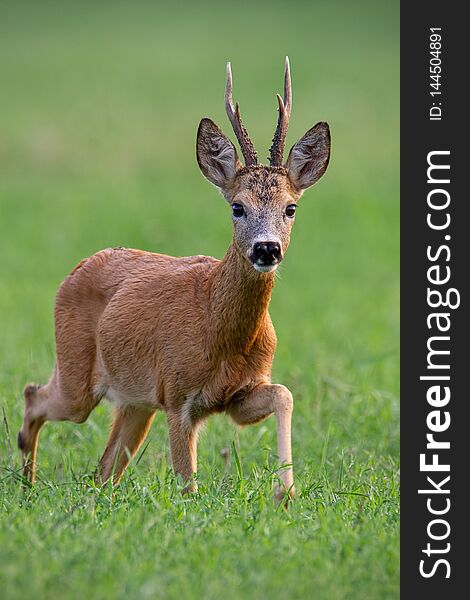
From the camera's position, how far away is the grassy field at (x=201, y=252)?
5.34 metres

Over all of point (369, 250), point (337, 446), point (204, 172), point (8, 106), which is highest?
point (8, 106)

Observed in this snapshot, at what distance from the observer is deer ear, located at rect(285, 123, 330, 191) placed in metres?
7.04

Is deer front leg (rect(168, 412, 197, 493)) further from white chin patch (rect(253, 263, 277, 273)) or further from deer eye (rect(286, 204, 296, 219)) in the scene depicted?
deer eye (rect(286, 204, 296, 219))

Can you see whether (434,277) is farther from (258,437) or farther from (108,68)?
(108,68)

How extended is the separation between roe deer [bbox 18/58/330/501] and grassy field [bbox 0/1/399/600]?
11.6 inches

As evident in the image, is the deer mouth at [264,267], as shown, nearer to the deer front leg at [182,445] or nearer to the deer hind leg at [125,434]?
the deer front leg at [182,445]

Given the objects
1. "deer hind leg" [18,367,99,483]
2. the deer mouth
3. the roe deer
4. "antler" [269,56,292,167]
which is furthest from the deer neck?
"deer hind leg" [18,367,99,483]

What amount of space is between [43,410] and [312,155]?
7.64 ft

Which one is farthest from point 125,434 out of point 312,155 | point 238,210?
point 312,155

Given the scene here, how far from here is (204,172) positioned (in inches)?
278

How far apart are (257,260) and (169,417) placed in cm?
103

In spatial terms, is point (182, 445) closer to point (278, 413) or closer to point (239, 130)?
point (278, 413)

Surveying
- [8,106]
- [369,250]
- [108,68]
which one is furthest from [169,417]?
[108,68]

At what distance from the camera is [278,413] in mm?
6531
